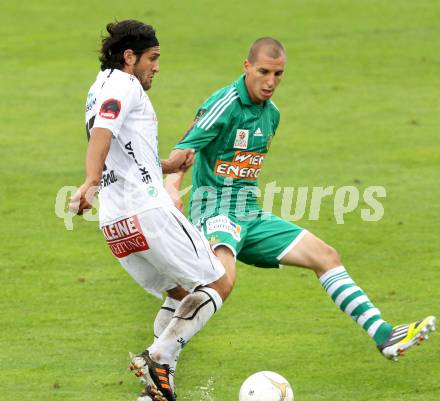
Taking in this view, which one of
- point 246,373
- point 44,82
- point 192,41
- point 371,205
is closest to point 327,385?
point 246,373

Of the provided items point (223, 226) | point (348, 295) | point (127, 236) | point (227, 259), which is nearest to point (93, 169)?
point (127, 236)

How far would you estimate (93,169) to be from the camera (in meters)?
6.85

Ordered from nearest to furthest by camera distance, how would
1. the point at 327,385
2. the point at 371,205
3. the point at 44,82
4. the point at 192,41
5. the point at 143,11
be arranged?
the point at 327,385 → the point at 371,205 → the point at 44,82 → the point at 192,41 → the point at 143,11

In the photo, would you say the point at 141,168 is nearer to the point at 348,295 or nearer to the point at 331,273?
the point at 331,273

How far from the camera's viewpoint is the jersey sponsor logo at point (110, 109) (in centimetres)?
705

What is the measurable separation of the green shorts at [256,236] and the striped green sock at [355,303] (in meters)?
0.38

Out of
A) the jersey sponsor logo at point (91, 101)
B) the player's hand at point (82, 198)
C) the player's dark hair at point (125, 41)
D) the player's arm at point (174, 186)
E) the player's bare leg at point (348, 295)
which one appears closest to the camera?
the player's hand at point (82, 198)

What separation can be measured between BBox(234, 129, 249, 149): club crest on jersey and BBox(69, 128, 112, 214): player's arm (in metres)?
1.77

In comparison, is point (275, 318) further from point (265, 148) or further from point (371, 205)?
point (371, 205)

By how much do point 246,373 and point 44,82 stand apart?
42.5ft

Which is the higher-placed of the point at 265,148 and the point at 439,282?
the point at 265,148

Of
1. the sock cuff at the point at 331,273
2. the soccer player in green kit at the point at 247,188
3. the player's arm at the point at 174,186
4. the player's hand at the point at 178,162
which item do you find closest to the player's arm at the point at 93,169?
the player's hand at the point at 178,162

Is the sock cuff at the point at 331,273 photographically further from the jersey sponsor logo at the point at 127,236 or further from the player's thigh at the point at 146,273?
the jersey sponsor logo at the point at 127,236

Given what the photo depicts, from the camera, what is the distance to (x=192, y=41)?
23453 millimetres
